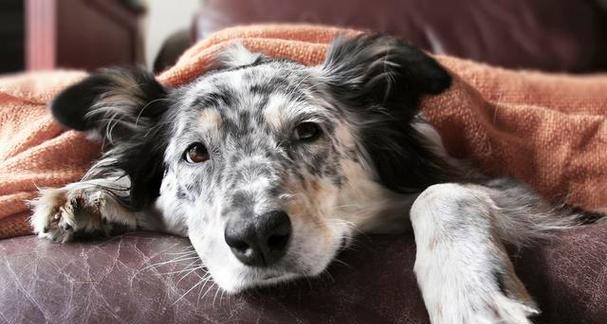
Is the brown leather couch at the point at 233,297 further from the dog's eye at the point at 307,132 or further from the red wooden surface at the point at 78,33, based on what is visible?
the red wooden surface at the point at 78,33

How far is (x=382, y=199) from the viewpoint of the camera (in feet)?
4.72

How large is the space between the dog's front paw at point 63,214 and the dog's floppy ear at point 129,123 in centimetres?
13

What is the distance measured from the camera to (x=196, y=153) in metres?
1.40

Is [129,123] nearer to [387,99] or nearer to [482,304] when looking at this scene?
[387,99]

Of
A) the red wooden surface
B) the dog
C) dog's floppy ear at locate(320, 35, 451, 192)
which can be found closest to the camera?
the dog

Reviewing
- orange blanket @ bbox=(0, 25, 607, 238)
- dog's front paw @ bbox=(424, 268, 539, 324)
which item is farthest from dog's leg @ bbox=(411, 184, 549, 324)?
orange blanket @ bbox=(0, 25, 607, 238)

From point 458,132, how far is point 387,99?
0.22 metres

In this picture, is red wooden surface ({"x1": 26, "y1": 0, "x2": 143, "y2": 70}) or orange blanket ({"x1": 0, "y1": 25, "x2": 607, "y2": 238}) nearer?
orange blanket ({"x1": 0, "y1": 25, "x2": 607, "y2": 238})

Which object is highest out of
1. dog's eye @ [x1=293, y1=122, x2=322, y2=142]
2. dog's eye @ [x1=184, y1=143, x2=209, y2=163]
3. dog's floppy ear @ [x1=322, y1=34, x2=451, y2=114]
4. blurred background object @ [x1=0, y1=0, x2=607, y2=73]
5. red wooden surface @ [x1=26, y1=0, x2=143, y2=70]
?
dog's floppy ear @ [x1=322, y1=34, x2=451, y2=114]

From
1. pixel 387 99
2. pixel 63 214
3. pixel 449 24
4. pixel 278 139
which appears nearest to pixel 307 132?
pixel 278 139

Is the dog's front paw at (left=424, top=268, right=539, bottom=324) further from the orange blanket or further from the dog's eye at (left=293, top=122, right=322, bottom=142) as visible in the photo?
the orange blanket

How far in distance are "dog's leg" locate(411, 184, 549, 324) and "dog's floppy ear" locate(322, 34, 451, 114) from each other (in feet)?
1.39

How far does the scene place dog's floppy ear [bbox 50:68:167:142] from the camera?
139cm

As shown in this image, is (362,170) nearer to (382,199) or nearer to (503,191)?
(382,199)
